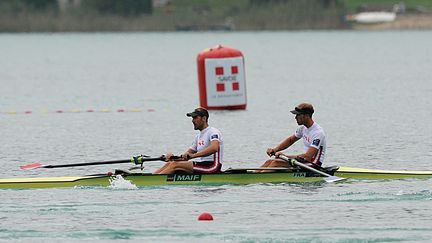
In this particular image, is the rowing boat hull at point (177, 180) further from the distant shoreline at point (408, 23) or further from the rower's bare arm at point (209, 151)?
the distant shoreline at point (408, 23)

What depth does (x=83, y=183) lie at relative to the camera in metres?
28.1

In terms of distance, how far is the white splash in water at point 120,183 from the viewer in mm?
27859

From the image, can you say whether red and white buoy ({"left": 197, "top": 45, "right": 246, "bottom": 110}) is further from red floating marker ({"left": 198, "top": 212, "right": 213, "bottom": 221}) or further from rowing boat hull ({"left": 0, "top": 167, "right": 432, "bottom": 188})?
red floating marker ({"left": 198, "top": 212, "right": 213, "bottom": 221})

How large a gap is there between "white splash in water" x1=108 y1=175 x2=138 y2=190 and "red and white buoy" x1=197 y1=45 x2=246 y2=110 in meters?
19.2

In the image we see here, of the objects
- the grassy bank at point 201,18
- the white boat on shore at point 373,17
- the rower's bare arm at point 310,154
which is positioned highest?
the rower's bare arm at point 310,154

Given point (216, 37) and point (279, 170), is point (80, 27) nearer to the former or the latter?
point (216, 37)

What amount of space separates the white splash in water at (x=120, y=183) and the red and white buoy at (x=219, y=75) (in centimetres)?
1923

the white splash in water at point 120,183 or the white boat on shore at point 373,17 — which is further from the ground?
the white splash in water at point 120,183

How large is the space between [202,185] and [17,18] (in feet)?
387

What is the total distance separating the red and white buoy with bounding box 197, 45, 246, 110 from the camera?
4706cm

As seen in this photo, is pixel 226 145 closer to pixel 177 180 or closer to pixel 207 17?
pixel 177 180

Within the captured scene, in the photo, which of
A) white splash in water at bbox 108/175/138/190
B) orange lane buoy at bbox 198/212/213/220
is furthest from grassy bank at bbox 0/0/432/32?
orange lane buoy at bbox 198/212/213/220

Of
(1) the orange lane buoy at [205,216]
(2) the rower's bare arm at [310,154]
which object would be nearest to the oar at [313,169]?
(2) the rower's bare arm at [310,154]

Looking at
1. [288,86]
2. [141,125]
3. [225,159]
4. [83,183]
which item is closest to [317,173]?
[83,183]
